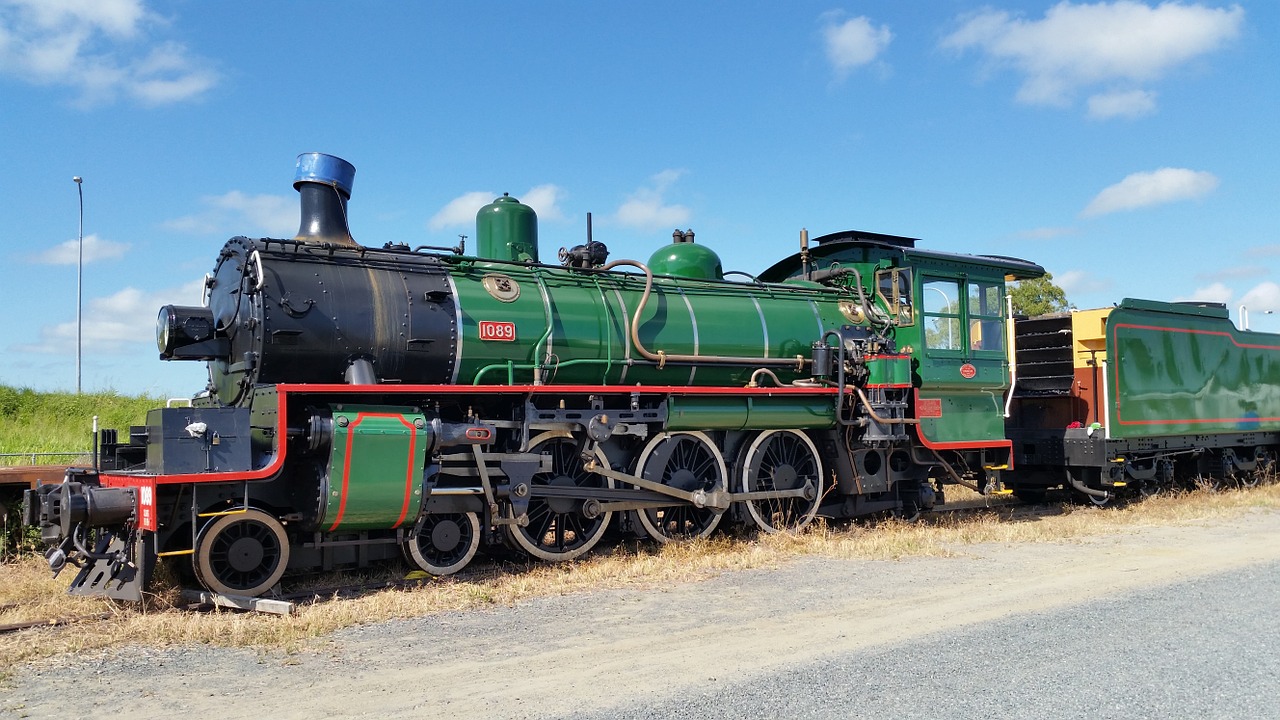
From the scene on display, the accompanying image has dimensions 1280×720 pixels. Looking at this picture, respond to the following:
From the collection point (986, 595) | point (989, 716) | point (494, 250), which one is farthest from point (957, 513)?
point (989, 716)

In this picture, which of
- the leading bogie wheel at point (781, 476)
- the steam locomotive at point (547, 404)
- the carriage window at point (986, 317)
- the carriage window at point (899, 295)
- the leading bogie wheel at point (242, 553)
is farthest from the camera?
the carriage window at point (986, 317)

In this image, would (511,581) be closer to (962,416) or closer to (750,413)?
(750,413)

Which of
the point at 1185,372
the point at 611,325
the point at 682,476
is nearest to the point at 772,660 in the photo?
the point at 682,476

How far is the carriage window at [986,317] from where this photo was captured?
12250 mm

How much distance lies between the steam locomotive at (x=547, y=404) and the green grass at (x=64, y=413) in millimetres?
11634

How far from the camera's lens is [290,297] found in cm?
810

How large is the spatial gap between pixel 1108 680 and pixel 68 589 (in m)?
7.44

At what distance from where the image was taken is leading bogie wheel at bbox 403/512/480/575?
334 inches

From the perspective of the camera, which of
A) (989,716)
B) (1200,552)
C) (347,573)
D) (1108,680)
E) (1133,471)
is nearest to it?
(989,716)

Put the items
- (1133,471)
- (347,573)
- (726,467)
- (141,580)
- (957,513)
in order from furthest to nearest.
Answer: (1133,471)
(957,513)
(726,467)
(347,573)
(141,580)

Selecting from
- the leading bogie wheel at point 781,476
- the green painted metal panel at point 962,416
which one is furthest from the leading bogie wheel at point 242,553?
the green painted metal panel at point 962,416

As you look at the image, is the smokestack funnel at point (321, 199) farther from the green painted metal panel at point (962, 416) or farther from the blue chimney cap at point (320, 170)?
the green painted metal panel at point (962, 416)

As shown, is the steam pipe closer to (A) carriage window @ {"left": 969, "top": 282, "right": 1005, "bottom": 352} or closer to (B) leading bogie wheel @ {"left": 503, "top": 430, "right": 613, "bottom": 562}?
(B) leading bogie wheel @ {"left": 503, "top": 430, "right": 613, "bottom": 562}

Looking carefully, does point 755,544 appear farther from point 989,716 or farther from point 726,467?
point 989,716
